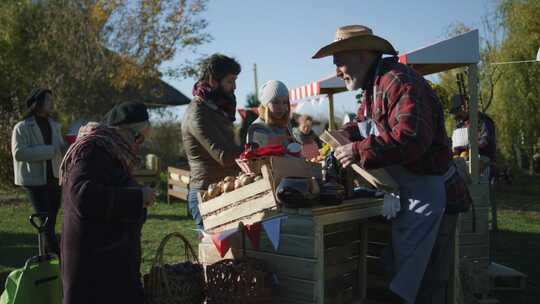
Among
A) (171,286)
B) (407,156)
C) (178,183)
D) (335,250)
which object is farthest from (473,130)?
(178,183)

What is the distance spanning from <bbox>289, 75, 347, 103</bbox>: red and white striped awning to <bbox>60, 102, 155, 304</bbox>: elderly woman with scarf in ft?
17.1

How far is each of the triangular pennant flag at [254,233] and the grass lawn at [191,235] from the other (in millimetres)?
2732

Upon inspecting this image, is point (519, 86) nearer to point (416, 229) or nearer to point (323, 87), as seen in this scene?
point (323, 87)

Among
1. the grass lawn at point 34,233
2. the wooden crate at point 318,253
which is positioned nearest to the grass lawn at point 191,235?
the grass lawn at point 34,233

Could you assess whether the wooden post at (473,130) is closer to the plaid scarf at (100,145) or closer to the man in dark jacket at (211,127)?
the man in dark jacket at (211,127)

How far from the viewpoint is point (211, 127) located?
3.48m

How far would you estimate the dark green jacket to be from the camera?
11.3ft

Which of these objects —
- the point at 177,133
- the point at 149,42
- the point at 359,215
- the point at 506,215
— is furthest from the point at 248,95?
the point at 359,215

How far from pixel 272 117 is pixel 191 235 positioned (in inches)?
164

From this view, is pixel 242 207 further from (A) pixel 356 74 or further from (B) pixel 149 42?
(B) pixel 149 42

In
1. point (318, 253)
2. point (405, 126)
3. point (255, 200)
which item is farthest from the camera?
point (255, 200)

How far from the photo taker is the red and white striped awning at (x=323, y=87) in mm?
7955

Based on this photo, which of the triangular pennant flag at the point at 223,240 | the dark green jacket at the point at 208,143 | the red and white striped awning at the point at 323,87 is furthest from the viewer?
the red and white striped awning at the point at 323,87

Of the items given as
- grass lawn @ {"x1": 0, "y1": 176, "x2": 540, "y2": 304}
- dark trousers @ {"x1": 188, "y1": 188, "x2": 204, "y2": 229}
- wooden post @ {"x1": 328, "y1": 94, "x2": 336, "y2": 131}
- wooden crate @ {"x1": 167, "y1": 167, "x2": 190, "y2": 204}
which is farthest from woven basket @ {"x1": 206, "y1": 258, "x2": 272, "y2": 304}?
wooden crate @ {"x1": 167, "y1": 167, "x2": 190, "y2": 204}
